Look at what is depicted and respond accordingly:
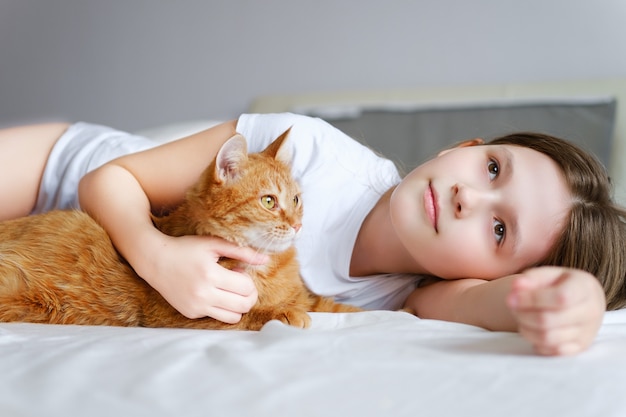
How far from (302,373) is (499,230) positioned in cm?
70

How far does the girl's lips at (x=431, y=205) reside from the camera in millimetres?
1267

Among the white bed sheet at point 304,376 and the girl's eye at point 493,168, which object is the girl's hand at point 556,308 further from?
the girl's eye at point 493,168

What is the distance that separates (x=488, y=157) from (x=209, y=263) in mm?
662

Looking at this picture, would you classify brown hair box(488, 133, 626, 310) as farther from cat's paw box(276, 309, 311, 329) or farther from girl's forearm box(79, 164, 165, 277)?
girl's forearm box(79, 164, 165, 277)

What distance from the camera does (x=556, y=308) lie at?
0.75 metres

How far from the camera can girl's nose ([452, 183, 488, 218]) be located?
1.23 m

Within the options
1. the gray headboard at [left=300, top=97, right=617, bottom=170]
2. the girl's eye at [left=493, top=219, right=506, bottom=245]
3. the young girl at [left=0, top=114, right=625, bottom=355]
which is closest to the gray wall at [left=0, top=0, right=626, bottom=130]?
the gray headboard at [left=300, top=97, right=617, bottom=170]

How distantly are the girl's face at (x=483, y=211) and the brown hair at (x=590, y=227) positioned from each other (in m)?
0.02

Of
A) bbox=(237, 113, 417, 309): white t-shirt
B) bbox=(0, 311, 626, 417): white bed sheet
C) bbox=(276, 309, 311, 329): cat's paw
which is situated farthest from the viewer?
bbox=(237, 113, 417, 309): white t-shirt

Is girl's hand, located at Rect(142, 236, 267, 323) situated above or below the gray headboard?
below

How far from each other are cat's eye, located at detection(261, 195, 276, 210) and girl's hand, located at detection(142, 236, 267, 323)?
0.29 ft

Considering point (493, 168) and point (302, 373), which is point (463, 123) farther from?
point (302, 373)

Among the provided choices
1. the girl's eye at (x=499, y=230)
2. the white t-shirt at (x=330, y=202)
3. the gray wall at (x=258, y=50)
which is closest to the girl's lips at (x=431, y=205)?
the girl's eye at (x=499, y=230)

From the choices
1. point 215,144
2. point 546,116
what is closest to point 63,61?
point 215,144
